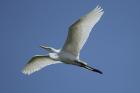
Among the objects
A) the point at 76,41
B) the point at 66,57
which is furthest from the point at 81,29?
the point at 66,57

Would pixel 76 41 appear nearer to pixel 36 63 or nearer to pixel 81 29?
pixel 81 29

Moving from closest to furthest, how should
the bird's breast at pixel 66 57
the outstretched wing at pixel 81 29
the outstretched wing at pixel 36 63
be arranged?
the outstretched wing at pixel 81 29 → the bird's breast at pixel 66 57 → the outstretched wing at pixel 36 63

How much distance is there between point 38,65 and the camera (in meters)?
27.1

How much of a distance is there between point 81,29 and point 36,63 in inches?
159

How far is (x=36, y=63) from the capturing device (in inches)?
1068

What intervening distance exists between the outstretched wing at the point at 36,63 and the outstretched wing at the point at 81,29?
107 inches

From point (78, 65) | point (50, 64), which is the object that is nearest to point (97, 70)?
point (78, 65)

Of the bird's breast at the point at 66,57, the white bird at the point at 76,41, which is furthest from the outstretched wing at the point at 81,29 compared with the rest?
the bird's breast at the point at 66,57

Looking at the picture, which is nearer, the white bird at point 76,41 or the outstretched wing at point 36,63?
the white bird at point 76,41

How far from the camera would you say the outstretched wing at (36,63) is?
2691 centimetres

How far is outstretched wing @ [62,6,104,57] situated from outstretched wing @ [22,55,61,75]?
2.73 meters

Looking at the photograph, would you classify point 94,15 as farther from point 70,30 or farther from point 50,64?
point 50,64

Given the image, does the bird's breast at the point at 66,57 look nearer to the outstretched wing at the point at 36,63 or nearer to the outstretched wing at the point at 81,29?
the outstretched wing at the point at 81,29

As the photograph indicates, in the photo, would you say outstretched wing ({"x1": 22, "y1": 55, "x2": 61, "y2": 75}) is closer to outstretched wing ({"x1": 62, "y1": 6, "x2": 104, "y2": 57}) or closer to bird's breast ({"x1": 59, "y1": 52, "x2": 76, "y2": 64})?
bird's breast ({"x1": 59, "y1": 52, "x2": 76, "y2": 64})
